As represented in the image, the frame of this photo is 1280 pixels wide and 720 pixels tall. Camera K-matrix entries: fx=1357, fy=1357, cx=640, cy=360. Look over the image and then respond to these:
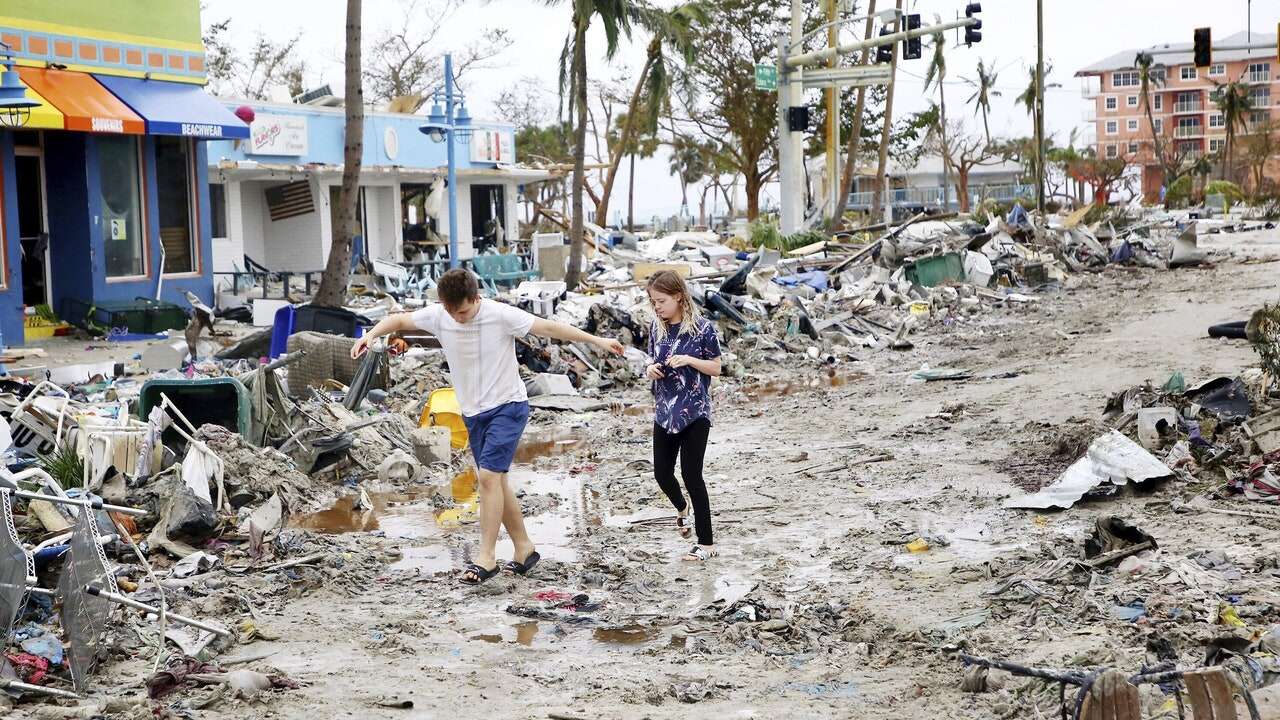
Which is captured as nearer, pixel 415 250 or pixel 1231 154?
pixel 415 250

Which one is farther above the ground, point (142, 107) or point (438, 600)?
point (142, 107)

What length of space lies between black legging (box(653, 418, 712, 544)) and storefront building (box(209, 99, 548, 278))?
63.9 ft

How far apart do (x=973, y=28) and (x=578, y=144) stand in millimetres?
9033

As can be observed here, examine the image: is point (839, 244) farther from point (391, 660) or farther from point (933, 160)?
point (933, 160)

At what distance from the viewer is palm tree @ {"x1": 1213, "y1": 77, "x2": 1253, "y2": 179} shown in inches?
3521

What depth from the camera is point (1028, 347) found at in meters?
17.9

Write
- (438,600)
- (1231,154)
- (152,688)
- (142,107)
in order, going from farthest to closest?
(1231,154)
(142,107)
(438,600)
(152,688)

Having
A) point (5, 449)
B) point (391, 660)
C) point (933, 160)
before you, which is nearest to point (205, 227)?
point (5, 449)

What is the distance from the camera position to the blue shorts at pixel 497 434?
274 inches

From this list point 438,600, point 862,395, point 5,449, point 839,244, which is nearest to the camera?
point 438,600

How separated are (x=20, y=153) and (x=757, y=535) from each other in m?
14.8

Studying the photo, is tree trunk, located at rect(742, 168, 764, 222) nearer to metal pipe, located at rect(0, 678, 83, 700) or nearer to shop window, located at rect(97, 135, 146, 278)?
shop window, located at rect(97, 135, 146, 278)

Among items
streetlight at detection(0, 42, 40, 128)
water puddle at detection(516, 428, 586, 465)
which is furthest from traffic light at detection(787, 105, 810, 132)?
water puddle at detection(516, 428, 586, 465)

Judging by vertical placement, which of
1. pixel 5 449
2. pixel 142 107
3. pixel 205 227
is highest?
pixel 142 107
